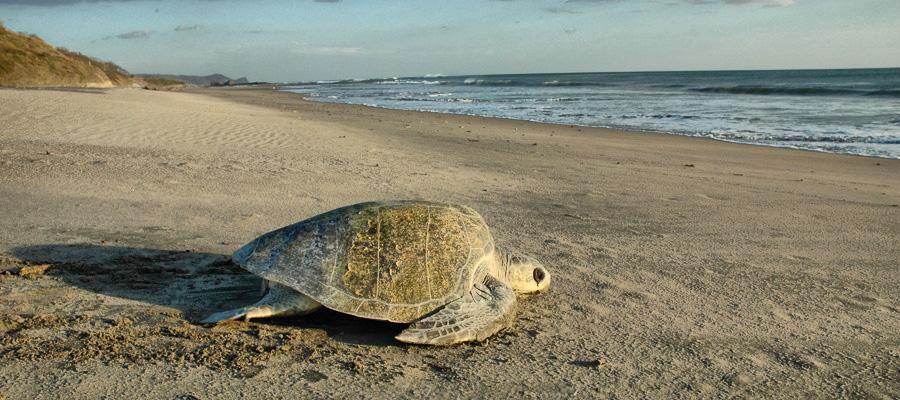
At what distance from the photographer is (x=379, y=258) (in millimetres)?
4176

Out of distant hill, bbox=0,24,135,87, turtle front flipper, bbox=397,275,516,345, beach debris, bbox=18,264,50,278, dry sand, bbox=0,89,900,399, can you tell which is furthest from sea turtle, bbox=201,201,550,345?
distant hill, bbox=0,24,135,87

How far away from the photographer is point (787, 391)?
3.42 m

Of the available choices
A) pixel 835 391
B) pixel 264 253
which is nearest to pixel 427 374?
pixel 264 253

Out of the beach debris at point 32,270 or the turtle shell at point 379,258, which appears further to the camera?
the beach debris at point 32,270

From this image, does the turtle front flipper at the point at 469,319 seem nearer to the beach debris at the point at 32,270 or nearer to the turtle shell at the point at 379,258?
the turtle shell at the point at 379,258

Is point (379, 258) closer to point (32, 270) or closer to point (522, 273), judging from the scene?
point (522, 273)

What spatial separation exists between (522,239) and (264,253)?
2.81m

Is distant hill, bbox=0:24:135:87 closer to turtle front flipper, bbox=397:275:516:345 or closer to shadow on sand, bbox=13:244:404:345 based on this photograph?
shadow on sand, bbox=13:244:404:345

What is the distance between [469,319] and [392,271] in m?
0.56

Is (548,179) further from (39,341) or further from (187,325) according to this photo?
(39,341)

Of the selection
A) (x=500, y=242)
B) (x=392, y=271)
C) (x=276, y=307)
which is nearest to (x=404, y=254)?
(x=392, y=271)

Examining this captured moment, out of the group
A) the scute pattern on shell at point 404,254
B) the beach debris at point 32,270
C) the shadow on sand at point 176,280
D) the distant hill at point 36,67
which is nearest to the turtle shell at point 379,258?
the scute pattern on shell at point 404,254

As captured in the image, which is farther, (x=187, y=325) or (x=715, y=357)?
(x=187, y=325)

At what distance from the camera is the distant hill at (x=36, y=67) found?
30.3 m
